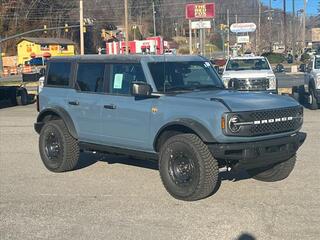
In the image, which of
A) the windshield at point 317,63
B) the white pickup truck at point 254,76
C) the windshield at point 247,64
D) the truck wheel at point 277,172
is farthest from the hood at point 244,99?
the windshield at point 247,64

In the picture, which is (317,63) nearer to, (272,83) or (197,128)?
(272,83)

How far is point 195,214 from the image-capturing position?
6.45 meters

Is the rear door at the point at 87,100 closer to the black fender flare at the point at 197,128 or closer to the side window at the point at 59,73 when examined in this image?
the side window at the point at 59,73

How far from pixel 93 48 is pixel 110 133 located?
120940 mm

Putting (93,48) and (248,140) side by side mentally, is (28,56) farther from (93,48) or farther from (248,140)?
(248,140)

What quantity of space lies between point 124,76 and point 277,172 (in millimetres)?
2611

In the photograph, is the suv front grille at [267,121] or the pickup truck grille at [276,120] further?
the pickup truck grille at [276,120]

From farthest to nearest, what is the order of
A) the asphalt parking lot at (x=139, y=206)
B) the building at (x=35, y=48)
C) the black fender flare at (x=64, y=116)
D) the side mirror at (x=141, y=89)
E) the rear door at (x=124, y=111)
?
1. the building at (x=35, y=48)
2. the black fender flare at (x=64, y=116)
3. the rear door at (x=124, y=111)
4. the side mirror at (x=141, y=89)
5. the asphalt parking lot at (x=139, y=206)

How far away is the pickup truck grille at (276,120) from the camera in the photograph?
6.88 meters

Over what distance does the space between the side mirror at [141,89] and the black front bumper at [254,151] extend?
3.93 feet

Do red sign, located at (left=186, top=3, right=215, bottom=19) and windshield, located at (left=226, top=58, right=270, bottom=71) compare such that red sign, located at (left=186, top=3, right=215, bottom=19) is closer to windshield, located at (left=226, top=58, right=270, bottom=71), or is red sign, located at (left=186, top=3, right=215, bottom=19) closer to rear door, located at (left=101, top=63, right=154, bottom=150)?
windshield, located at (left=226, top=58, right=270, bottom=71)

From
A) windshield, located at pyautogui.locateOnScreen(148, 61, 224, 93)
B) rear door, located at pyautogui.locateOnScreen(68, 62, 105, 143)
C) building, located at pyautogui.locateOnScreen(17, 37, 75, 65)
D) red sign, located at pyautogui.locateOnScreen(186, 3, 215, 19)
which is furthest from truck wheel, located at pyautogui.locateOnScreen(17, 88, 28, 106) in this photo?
building, located at pyautogui.locateOnScreen(17, 37, 75, 65)

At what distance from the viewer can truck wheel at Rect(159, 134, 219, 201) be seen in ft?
22.6

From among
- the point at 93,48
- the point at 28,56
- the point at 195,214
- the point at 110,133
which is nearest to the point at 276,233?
the point at 195,214
